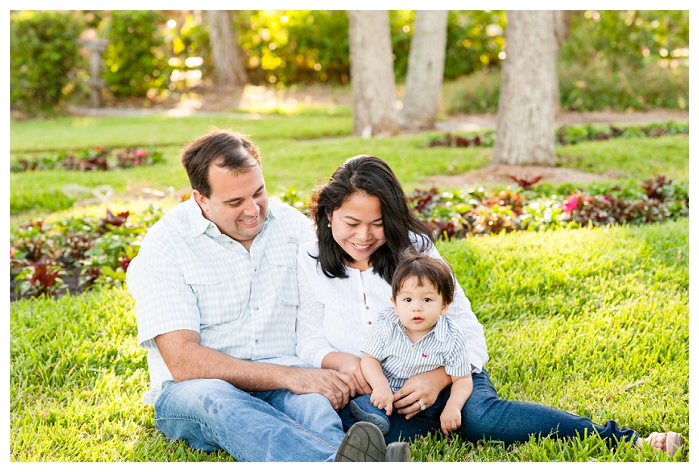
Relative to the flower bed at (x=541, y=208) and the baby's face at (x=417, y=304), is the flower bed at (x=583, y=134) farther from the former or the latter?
the baby's face at (x=417, y=304)

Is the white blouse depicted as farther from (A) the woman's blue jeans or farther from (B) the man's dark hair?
(B) the man's dark hair

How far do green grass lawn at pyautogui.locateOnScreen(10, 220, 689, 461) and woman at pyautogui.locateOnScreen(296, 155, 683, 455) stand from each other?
8 centimetres

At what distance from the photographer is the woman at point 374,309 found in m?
2.89

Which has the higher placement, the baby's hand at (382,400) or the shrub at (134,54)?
the shrub at (134,54)

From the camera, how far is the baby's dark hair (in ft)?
9.45

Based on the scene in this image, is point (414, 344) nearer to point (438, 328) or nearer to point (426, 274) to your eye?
point (438, 328)

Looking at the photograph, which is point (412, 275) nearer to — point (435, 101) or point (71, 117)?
point (435, 101)

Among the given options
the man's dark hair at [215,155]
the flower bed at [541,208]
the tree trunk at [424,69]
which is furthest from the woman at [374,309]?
the tree trunk at [424,69]

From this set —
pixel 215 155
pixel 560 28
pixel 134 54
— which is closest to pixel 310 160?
pixel 215 155

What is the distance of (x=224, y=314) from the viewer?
3137 millimetres

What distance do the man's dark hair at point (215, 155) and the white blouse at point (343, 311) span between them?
0.53m

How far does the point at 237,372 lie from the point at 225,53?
54.9ft

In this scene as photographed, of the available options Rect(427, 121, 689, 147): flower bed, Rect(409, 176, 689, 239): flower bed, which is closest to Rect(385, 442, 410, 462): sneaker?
Rect(409, 176, 689, 239): flower bed
